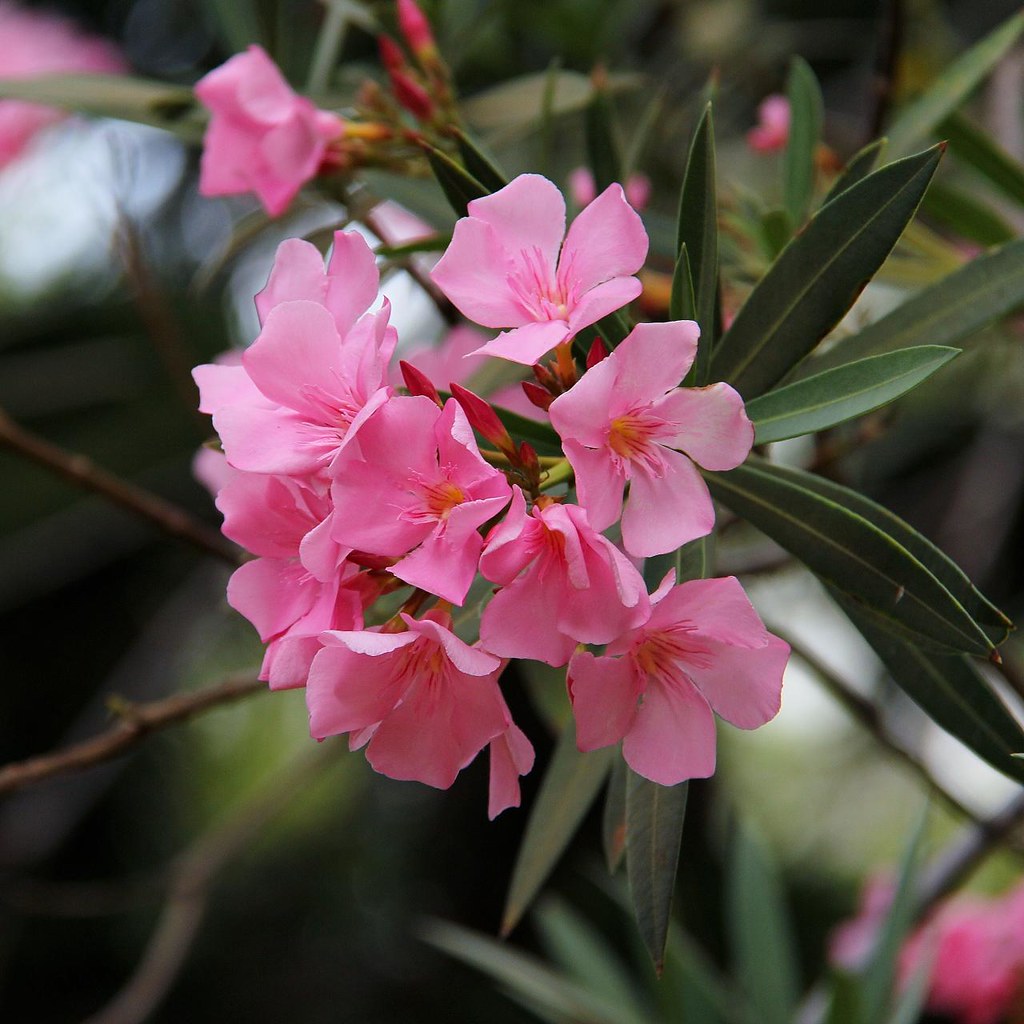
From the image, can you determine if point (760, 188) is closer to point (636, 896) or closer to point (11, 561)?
point (11, 561)

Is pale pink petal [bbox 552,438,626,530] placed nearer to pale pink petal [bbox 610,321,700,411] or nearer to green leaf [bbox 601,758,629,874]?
pale pink petal [bbox 610,321,700,411]

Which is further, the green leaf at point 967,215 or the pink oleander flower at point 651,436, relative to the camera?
the green leaf at point 967,215

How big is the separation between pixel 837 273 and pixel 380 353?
253 millimetres

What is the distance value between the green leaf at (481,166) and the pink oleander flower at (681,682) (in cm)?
25

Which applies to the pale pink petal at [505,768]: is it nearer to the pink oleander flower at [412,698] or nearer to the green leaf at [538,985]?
the pink oleander flower at [412,698]

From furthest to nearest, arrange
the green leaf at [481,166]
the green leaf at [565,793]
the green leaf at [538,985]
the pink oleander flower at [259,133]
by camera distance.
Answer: the green leaf at [538,985] < the pink oleander flower at [259,133] < the green leaf at [565,793] < the green leaf at [481,166]

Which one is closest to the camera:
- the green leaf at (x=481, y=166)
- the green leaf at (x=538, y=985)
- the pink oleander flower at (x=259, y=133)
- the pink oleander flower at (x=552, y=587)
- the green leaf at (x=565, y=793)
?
the pink oleander flower at (x=552, y=587)

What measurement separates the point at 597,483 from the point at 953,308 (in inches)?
12.0

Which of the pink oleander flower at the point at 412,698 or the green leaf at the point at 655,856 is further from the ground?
the pink oleander flower at the point at 412,698

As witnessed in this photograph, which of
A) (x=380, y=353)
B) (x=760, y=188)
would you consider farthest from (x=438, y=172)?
(x=760, y=188)

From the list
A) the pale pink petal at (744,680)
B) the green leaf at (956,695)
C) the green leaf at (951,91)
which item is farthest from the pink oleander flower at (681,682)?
the green leaf at (951,91)

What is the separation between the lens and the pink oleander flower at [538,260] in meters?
0.52

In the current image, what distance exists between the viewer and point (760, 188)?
2.04 meters

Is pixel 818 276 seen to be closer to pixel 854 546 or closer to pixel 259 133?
pixel 854 546
